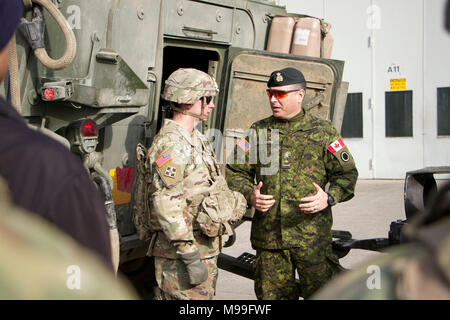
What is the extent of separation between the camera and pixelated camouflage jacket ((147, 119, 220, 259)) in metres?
2.94

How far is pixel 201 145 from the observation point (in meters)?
3.30

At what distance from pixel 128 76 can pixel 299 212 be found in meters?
1.27

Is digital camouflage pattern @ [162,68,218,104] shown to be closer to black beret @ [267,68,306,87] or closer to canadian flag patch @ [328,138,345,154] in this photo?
black beret @ [267,68,306,87]

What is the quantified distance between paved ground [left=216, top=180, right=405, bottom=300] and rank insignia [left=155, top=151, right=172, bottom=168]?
7.40ft

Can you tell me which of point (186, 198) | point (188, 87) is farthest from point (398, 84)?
point (186, 198)

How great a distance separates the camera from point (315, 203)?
10.8 feet

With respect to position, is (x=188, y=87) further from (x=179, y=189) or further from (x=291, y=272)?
(x=291, y=272)

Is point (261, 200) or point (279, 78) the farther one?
point (279, 78)

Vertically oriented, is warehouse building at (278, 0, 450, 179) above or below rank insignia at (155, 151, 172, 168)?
above

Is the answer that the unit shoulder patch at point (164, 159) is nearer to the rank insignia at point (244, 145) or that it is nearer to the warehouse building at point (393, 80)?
the rank insignia at point (244, 145)

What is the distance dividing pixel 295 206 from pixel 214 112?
1255 mm

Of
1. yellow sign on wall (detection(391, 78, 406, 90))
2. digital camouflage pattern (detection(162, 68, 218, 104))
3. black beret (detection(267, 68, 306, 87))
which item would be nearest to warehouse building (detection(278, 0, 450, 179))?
yellow sign on wall (detection(391, 78, 406, 90))

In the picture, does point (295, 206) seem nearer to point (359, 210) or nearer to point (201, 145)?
point (201, 145)
